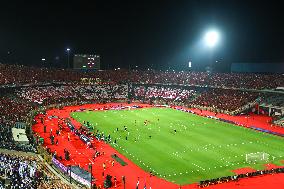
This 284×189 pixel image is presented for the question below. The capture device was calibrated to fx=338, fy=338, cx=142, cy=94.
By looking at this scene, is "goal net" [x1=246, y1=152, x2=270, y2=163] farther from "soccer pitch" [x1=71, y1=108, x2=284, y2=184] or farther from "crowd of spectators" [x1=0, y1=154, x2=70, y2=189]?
"crowd of spectators" [x1=0, y1=154, x2=70, y2=189]

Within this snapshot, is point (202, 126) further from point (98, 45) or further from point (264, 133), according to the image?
point (98, 45)

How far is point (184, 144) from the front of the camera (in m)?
45.9

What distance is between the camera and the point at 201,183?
3122cm

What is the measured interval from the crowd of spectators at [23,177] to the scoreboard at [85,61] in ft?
249

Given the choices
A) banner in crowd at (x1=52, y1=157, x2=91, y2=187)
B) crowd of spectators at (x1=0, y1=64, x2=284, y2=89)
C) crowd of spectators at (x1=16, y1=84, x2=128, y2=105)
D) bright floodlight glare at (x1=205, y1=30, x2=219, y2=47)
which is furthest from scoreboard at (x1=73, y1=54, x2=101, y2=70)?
banner in crowd at (x1=52, y1=157, x2=91, y2=187)

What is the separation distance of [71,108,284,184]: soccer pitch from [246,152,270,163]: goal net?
0.56m

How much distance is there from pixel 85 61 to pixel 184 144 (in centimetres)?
6448

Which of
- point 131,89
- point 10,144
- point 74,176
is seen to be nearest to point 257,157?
point 74,176

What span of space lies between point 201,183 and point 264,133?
Result: 90.0 ft

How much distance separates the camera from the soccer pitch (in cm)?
3609

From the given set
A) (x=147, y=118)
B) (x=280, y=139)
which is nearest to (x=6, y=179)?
(x=280, y=139)

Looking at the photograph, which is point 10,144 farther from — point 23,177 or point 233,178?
point 233,178

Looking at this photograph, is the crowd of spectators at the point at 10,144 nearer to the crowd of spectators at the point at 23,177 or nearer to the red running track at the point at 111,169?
the red running track at the point at 111,169

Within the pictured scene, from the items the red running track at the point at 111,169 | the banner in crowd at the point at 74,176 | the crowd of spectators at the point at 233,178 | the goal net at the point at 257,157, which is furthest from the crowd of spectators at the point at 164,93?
the banner in crowd at the point at 74,176
